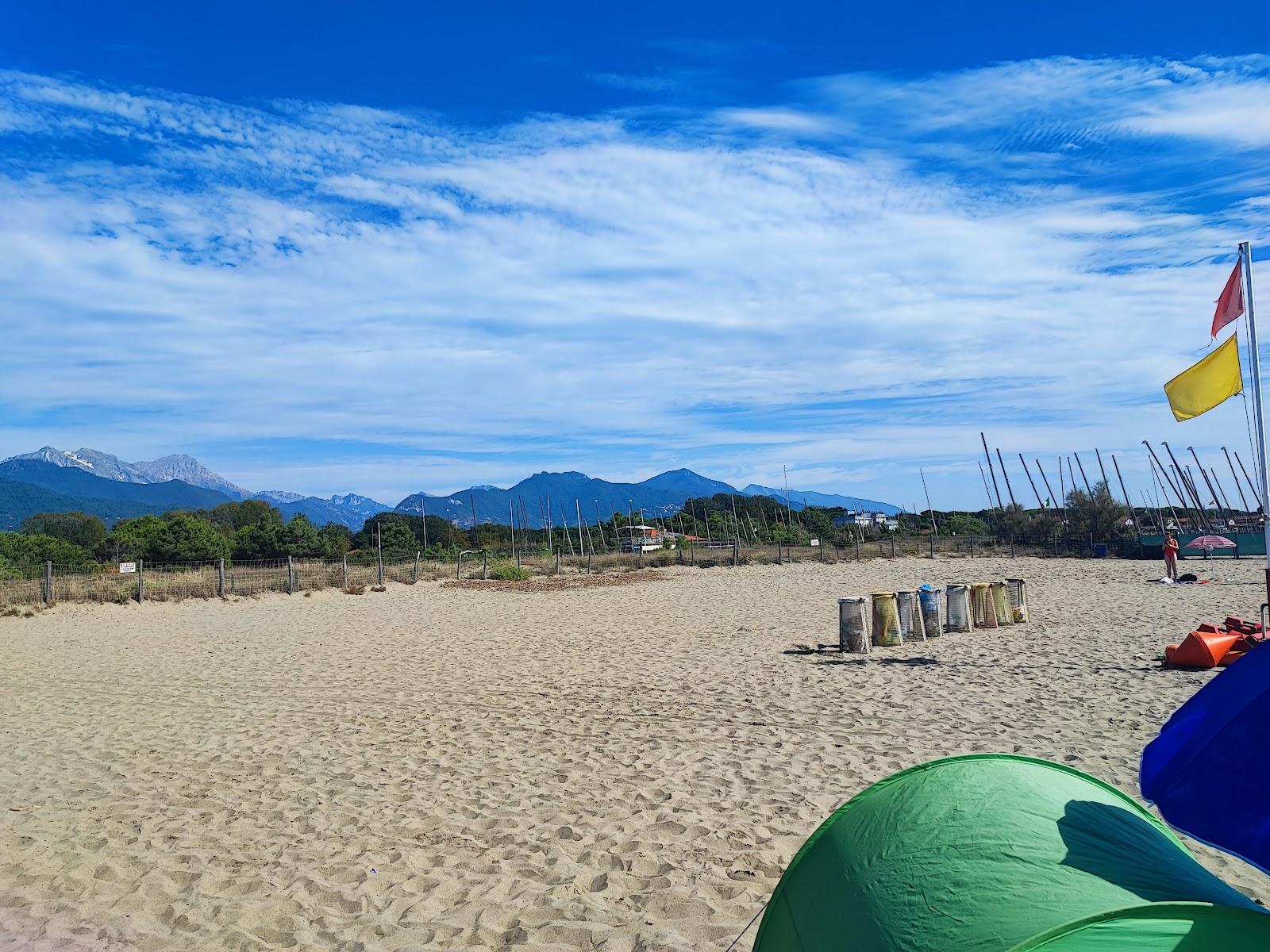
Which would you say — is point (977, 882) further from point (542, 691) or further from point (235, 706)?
point (235, 706)

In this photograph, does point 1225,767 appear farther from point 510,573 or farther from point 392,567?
point 510,573

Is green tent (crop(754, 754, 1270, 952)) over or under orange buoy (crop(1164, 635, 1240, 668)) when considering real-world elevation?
over

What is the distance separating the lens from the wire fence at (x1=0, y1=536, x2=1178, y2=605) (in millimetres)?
22922

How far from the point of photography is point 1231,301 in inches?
319

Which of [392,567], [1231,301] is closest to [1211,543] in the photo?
[1231,301]

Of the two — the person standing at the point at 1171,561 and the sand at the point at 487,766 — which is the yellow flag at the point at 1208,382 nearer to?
the sand at the point at 487,766

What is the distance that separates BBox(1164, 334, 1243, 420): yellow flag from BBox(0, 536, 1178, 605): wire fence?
2269 centimetres

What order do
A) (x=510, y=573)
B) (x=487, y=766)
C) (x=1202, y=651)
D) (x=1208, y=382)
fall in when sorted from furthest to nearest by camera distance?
1. (x=510, y=573)
2. (x=1202, y=651)
3. (x=1208, y=382)
4. (x=487, y=766)

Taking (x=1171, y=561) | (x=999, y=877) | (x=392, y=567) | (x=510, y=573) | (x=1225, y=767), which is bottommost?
(x=1171, y=561)

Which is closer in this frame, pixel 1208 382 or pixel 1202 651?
pixel 1208 382

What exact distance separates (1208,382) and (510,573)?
26521 mm

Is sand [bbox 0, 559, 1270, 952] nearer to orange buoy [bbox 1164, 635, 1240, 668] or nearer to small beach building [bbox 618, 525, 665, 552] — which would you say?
orange buoy [bbox 1164, 635, 1240, 668]

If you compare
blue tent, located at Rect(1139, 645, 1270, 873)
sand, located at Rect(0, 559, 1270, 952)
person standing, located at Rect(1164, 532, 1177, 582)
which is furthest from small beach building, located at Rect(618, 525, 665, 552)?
blue tent, located at Rect(1139, 645, 1270, 873)

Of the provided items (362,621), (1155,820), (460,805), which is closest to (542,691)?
(460,805)
